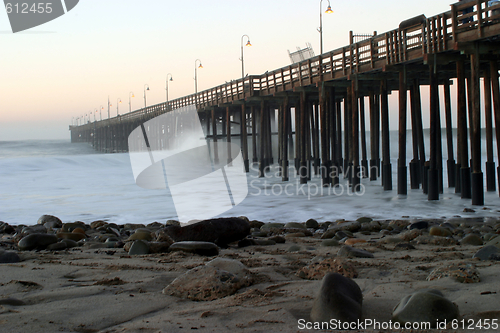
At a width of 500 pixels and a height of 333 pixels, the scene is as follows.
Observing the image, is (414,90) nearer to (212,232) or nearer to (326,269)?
(212,232)

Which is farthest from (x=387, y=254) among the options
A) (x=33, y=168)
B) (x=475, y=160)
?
(x=33, y=168)

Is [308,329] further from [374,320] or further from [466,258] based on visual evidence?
[466,258]

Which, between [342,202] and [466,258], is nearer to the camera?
[466,258]

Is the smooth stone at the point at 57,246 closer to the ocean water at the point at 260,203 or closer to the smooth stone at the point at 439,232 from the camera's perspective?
the ocean water at the point at 260,203

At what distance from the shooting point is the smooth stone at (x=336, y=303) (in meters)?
2.54

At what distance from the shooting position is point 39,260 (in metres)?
4.62

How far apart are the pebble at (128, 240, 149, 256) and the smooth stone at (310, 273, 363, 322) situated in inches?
117

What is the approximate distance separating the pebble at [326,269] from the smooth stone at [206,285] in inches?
22.7

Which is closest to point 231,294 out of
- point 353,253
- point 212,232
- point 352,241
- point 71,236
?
point 353,253

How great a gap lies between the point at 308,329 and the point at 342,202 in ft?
33.1

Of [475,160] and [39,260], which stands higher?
[475,160]

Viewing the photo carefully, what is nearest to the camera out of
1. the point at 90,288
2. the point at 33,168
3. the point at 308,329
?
the point at 308,329

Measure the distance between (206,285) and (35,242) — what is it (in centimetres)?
327

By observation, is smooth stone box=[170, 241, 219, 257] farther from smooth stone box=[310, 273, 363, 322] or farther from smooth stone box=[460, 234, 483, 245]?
smooth stone box=[460, 234, 483, 245]
